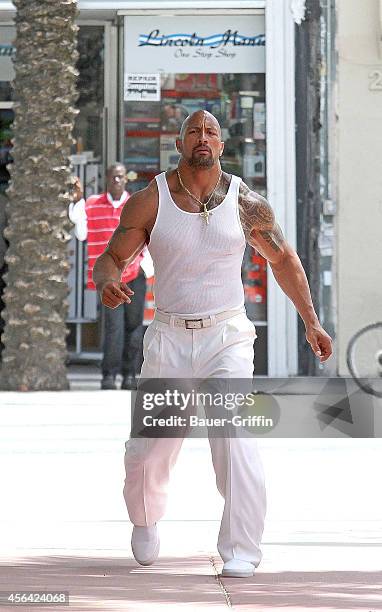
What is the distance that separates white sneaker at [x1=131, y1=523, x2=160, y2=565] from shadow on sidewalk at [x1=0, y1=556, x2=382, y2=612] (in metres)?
0.04

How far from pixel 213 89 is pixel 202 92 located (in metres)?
0.12

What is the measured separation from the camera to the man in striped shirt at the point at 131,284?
51.7ft

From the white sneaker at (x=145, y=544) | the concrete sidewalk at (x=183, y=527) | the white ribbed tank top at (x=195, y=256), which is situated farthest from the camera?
the white sneaker at (x=145, y=544)

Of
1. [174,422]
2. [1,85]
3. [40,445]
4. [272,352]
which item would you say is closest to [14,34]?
[1,85]

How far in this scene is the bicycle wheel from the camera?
15719 mm

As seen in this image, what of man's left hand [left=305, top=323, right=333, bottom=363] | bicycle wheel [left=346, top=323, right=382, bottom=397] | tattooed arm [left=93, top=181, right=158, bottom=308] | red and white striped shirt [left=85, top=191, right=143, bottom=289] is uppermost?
red and white striped shirt [left=85, top=191, right=143, bottom=289]

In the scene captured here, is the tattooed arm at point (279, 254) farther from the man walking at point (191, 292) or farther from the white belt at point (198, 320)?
the white belt at point (198, 320)

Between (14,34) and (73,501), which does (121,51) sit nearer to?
(14,34)

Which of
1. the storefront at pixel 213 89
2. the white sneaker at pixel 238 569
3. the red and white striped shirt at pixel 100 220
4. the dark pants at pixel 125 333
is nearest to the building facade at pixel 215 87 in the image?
the storefront at pixel 213 89

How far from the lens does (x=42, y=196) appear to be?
51.8 ft

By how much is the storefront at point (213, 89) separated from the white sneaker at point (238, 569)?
1009cm

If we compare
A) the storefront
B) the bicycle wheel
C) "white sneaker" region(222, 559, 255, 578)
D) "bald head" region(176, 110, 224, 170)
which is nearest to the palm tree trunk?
the storefront

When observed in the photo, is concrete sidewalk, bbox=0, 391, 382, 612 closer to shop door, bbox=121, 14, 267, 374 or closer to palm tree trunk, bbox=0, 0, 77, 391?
palm tree trunk, bbox=0, 0, 77, 391

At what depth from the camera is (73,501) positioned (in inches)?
358
